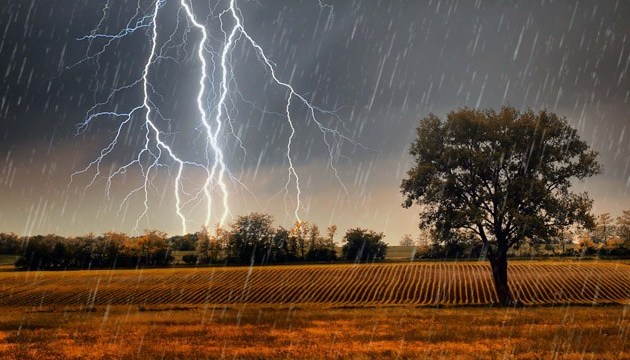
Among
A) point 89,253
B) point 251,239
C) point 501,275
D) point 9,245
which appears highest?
point 501,275

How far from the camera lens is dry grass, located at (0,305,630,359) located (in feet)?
34.7

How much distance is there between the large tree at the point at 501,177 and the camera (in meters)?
25.7

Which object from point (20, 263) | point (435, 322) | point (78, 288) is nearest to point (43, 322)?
point (435, 322)

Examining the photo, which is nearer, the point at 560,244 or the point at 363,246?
the point at 560,244

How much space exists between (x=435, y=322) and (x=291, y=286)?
3104 cm

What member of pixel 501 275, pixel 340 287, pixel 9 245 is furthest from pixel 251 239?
pixel 9 245

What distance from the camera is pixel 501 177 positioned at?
2670 centimetres

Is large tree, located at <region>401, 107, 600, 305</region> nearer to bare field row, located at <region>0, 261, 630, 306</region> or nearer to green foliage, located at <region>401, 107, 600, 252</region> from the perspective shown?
green foliage, located at <region>401, 107, 600, 252</region>

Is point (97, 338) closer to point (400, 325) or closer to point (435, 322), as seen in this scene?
point (400, 325)

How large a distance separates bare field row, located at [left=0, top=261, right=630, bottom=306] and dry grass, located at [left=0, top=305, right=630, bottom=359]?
1717 centimetres

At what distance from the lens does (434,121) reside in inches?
1106

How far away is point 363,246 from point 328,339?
86084 mm

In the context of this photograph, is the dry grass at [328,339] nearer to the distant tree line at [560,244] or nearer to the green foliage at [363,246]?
the distant tree line at [560,244]

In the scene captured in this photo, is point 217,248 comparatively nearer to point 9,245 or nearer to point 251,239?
point 251,239
